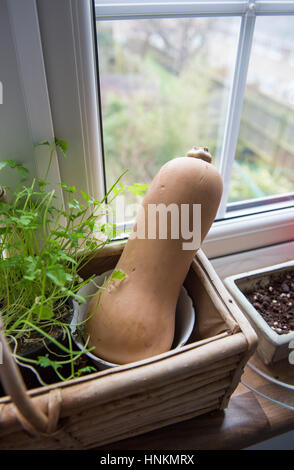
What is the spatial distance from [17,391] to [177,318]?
0.35 metres

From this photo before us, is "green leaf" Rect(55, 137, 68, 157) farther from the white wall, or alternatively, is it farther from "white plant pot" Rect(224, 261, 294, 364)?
"white plant pot" Rect(224, 261, 294, 364)

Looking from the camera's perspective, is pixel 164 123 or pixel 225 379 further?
pixel 164 123

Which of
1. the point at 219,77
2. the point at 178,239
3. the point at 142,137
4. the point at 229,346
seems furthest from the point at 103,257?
the point at 142,137

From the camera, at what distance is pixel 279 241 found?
92 cm

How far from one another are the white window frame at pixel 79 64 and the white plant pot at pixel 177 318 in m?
0.19

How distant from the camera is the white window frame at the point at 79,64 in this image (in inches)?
19.7

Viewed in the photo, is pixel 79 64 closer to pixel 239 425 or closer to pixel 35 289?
pixel 35 289

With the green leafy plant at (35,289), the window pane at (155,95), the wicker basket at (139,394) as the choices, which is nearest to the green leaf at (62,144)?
the green leafy plant at (35,289)

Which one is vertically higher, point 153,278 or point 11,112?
point 11,112

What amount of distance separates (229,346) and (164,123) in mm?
1240

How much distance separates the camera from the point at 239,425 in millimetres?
588

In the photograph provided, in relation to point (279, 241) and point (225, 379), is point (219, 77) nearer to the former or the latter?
point (279, 241)

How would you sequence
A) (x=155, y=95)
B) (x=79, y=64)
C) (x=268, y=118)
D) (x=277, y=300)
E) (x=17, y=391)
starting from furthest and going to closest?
(x=155, y=95) < (x=268, y=118) < (x=277, y=300) < (x=79, y=64) < (x=17, y=391)

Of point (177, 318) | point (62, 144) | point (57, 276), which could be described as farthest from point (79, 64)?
point (177, 318)
